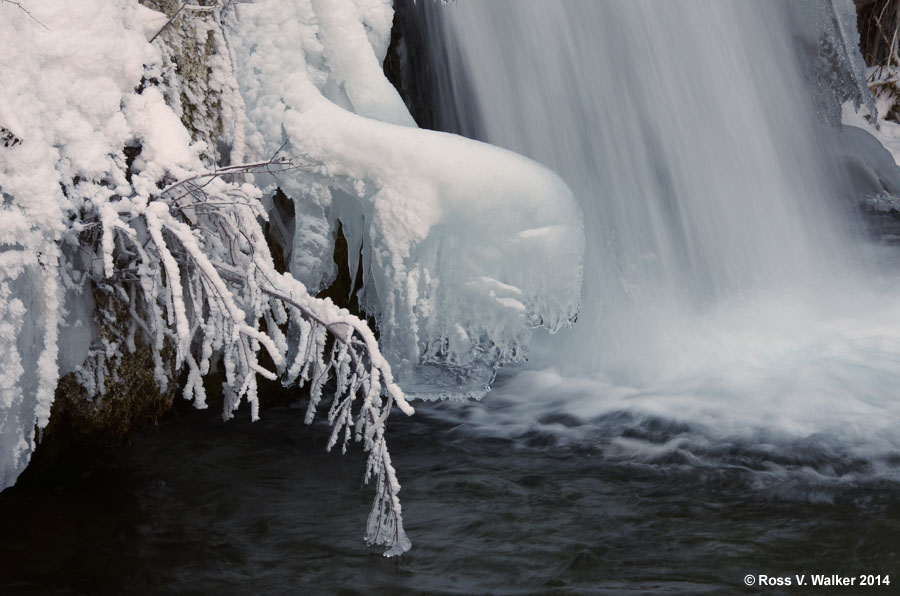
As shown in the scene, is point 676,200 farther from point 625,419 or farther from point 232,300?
Result: point 232,300

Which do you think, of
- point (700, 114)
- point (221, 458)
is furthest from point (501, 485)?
point (700, 114)

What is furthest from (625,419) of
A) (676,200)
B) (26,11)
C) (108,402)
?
(26,11)

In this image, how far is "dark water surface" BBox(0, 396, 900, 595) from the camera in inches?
104

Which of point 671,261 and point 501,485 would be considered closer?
point 501,485

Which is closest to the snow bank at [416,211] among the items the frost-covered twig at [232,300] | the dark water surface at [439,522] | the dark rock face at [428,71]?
the dark water surface at [439,522]

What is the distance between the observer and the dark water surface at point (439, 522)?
2.64 meters

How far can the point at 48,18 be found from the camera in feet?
8.44

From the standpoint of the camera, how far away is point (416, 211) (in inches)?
142

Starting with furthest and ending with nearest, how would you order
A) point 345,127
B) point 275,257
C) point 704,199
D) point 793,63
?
1. point 793,63
2. point 704,199
3. point 275,257
4. point 345,127

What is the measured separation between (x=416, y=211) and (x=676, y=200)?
2.69 meters

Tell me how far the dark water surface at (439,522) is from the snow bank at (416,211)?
23.0 inches

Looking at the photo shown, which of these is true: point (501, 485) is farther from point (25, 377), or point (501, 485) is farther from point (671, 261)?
point (671, 261)

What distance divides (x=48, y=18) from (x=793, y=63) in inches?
218

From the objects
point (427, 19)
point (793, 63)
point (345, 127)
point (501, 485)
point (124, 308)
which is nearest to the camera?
point (124, 308)
